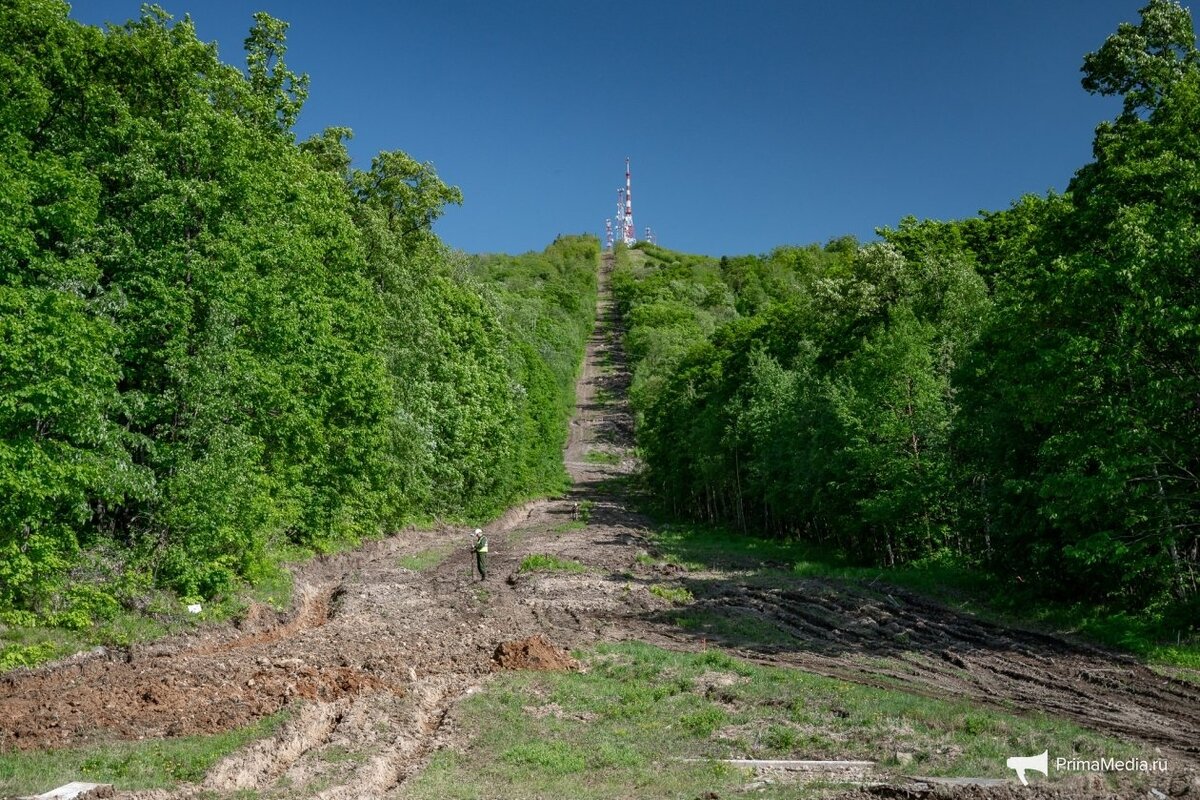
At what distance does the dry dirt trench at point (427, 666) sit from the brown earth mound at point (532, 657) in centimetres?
38

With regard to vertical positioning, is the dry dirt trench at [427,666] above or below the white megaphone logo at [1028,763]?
below

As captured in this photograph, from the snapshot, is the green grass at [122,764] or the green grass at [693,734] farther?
the green grass at [693,734]

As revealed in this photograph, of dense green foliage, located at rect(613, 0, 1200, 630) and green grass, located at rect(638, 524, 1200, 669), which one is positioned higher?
dense green foliage, located at rect(613, 0, 1200, 630)

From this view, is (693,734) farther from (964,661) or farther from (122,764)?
(122,764)

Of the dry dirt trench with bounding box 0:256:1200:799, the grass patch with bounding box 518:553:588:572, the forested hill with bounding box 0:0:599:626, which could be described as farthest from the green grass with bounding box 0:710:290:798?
the grass patch with bounding box 518:553:588:572

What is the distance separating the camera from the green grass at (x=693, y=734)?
1203cm

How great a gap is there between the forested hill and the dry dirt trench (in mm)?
2624

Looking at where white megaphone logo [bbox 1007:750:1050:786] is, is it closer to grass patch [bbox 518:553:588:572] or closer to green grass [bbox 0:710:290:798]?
green grass [bbox 0:710:290:798]

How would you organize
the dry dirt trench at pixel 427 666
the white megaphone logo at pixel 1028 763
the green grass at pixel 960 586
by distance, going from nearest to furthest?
1. the white megaphone logo at pixel 1028 763
2. the dry dirt trench at pixel 427 666
3. the green grass at pixel 960 586

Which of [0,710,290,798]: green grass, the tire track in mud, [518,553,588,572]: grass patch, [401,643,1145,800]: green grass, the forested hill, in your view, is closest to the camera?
[0,710,290,798]: green grass

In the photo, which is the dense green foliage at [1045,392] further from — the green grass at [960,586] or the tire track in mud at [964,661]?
the tire track in mud at [964,661]

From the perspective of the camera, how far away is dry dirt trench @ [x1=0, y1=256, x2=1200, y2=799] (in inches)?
538

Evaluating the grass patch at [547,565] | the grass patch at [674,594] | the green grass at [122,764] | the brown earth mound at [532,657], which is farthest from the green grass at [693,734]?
the grass patch at [547,565]

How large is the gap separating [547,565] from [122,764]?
77.3 feet
